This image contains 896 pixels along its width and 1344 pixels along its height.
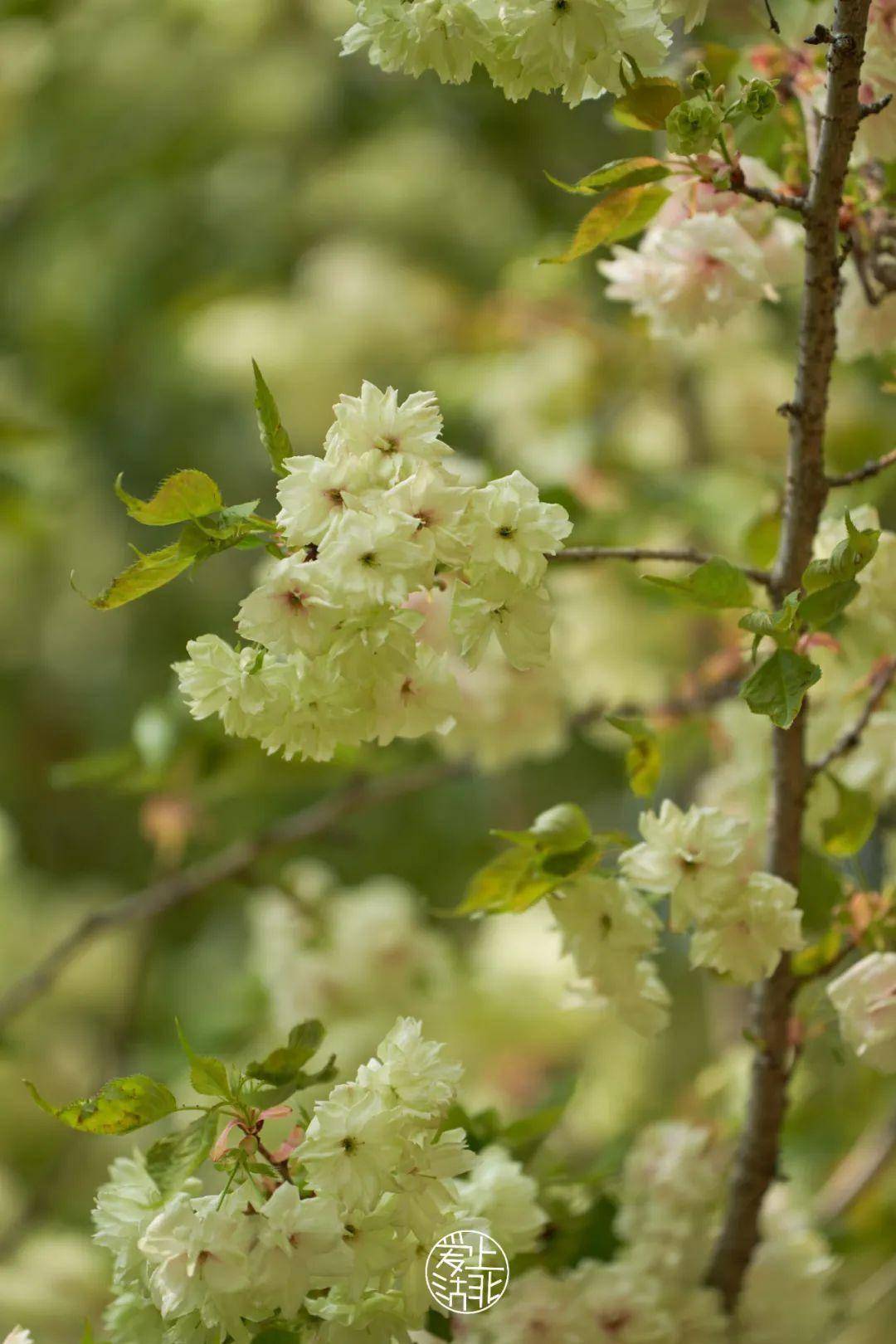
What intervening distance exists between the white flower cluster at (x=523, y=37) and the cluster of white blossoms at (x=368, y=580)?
12cm

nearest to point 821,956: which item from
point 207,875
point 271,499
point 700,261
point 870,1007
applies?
point 870,1007

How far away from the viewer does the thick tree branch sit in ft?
1.51

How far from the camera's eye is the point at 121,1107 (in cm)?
44

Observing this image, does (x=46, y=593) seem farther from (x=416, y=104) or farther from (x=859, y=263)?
(x=859, y=263)

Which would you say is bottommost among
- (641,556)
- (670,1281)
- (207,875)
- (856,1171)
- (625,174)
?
(856,1171)

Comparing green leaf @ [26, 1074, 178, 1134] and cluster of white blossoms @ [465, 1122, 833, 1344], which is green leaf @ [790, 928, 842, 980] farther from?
green leaf @ [26, 1074, 178, 1134]

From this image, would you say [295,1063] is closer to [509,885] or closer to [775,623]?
[509,885]

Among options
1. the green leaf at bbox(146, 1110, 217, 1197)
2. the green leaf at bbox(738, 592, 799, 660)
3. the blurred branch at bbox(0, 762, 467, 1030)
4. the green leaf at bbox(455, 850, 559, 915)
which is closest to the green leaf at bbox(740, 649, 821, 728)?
the green leaf at bbox(738, 592, 799, 660)

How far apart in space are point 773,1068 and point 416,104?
67.8 inches

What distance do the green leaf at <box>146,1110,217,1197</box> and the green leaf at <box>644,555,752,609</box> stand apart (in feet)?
0.76

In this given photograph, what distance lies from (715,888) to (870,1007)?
0.08 m

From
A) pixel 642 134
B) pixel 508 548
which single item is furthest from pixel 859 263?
pixel 642 134

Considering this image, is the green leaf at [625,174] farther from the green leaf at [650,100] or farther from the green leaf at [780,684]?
the green leaf at [780,684]

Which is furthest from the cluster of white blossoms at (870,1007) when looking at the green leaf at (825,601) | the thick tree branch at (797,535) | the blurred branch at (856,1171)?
the blurred branch at (856,1171)
